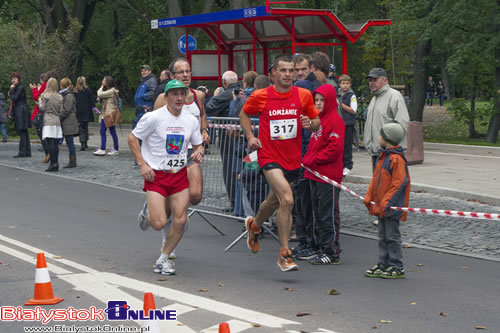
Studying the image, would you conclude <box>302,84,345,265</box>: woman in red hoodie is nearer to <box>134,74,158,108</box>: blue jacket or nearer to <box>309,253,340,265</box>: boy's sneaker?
<box>309,253,340,265</box>: boy's sneaker

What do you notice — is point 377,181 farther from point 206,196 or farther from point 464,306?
point 206,196

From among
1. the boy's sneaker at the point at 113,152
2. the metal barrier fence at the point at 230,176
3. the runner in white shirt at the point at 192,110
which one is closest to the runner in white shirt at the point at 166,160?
the runner in white shirt at the point at 192,110

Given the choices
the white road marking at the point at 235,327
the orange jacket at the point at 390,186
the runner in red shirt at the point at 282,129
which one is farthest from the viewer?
the runner in red shirt at the point at 282,129

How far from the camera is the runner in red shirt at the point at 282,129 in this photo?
7729mm

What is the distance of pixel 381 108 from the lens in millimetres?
9859

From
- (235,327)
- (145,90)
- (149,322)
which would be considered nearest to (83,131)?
(145,90)

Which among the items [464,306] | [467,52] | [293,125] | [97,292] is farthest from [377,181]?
[467,52]

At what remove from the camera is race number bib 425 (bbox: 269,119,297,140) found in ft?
25.5

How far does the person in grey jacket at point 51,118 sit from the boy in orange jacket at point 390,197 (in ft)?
35.1

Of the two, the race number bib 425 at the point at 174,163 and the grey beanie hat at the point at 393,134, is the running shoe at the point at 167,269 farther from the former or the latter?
the grey beanie hat at the point at 393,134

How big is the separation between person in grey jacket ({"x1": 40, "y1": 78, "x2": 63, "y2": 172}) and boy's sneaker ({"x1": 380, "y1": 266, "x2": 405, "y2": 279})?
10807 mm

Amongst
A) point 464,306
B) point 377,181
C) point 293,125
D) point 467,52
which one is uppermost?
point 467,52

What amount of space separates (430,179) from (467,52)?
931 cm

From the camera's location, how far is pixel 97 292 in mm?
6707
